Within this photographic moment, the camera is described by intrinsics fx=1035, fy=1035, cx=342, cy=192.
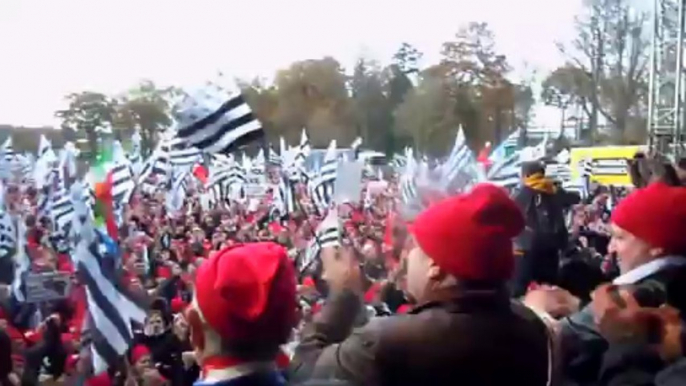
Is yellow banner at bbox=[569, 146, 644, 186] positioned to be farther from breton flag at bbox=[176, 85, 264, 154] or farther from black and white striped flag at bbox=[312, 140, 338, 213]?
breton flag at bbox=[176, 85, 264, 154]

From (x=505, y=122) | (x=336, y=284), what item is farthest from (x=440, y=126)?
(x=336, y=284)

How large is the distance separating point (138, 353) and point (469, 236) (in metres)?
4.25

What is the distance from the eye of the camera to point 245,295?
186 centimetres

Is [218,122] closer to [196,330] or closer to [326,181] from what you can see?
[196,330]

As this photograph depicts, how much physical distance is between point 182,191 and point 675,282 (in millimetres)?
15851

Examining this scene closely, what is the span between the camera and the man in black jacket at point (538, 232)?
439cm

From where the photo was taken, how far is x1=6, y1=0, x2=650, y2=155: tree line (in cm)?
3198

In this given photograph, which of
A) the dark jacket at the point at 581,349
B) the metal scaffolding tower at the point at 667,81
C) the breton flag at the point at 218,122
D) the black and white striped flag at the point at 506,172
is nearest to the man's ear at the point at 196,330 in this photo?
the dark jacket at the point at 581,349

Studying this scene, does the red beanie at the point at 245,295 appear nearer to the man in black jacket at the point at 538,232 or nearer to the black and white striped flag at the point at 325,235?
the man in black jacket at the point at 538,232

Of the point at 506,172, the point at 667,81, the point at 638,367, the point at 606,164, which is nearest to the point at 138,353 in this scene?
the point at 638,367

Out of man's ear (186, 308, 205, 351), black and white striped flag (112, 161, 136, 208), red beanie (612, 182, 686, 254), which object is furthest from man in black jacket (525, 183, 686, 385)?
black and white striped flag (112, 161, 136, 208)

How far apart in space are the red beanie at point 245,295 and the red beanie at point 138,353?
13.7 feet

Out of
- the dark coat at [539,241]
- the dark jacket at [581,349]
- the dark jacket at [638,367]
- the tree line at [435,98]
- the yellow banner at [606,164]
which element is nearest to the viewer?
the dark jacket at [638,367]

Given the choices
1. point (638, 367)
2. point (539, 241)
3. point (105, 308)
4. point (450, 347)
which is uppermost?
point (450, 347)
